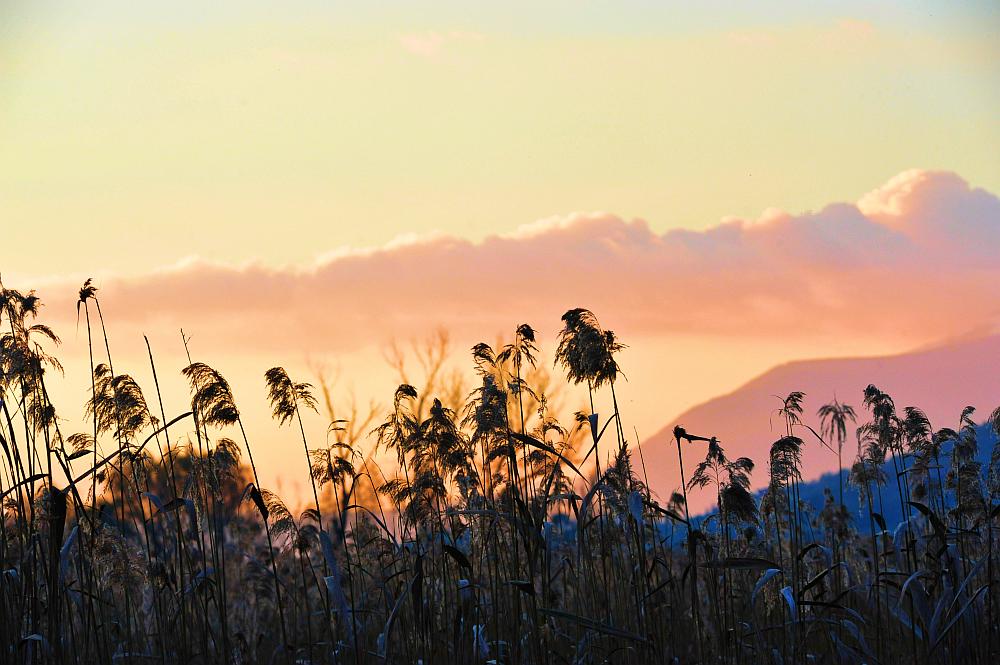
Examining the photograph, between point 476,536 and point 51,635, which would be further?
point 476,536

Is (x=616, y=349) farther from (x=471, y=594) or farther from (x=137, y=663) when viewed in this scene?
(x=137, y=663)

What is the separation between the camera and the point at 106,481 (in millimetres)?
7332

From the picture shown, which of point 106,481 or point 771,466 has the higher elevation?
point 106,481

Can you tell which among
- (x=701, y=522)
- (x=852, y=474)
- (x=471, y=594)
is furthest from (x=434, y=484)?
(x=852, y=474)

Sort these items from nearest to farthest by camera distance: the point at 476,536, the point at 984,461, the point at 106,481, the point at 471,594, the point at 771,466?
the point at 471,594 < the point at 476,536 < the point at 771,466 < the point at 106,481 < the point at 984,461

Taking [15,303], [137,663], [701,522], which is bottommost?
[137,663]

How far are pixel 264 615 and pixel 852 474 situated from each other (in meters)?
6.08

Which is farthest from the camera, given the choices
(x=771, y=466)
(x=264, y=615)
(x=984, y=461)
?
(x=264, y=615)

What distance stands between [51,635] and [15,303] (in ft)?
5.93

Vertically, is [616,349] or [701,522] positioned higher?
[616,349]

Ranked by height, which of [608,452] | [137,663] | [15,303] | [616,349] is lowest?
[137,663]

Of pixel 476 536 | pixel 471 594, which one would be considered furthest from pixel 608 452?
pixel 471 594

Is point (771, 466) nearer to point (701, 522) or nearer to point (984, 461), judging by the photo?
point (701, 522)

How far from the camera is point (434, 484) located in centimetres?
649
